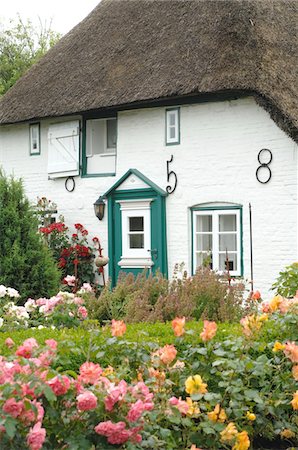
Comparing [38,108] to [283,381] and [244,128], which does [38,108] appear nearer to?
[244,128]

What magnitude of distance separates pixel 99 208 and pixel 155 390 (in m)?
12.9

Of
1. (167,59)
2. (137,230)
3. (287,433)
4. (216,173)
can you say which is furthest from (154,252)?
(287,433)

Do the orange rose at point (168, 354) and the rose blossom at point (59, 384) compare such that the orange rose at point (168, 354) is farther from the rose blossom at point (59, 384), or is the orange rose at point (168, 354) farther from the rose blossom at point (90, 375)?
the rose blossom at point (59, 384)

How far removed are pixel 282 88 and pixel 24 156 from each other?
22.9 feet

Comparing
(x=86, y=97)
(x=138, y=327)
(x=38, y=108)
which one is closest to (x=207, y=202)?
(x=86, y=97)

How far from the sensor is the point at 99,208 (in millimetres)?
17359

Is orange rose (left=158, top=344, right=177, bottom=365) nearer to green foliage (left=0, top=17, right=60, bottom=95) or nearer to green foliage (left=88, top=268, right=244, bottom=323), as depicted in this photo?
green foliage (left=88, top=268, right=244, bottom=323)

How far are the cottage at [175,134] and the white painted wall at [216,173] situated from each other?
21 mm

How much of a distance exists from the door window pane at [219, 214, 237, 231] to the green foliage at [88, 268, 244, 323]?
578 centimetres

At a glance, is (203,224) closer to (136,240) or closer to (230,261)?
(230,261)

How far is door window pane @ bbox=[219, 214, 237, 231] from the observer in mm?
15414

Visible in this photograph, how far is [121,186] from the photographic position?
17.2 m

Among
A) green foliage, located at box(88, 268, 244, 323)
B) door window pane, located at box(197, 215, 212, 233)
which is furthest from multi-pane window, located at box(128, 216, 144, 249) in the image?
green foliage, located at box(88, 268, 244, 323)

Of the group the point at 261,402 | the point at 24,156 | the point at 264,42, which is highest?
the point at 264,42
